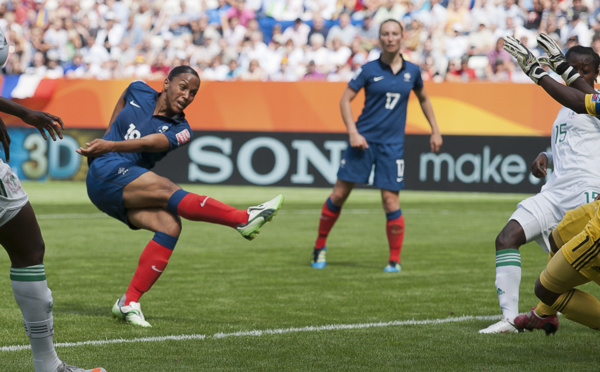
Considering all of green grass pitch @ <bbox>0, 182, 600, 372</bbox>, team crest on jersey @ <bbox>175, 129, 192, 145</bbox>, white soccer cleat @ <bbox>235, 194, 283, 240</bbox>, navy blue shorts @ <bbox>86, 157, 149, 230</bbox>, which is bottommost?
green grass pitch @ <bbox>0, 182, 600, 372</bbox>

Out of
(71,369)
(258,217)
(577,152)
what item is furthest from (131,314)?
(577,152)

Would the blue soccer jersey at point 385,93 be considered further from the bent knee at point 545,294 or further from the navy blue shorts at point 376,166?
the bent knee at point 545,294

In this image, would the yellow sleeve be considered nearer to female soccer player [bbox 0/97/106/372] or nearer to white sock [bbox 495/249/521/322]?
white sock [bbox 495/249/521/322]

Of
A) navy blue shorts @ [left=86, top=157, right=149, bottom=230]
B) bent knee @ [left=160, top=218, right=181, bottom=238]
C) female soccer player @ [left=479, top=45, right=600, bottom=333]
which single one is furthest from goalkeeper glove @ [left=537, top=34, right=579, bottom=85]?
navy blue shorts @ [left=86, top=157, right=149, bottom=230]

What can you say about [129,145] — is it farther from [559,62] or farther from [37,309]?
[559,62]

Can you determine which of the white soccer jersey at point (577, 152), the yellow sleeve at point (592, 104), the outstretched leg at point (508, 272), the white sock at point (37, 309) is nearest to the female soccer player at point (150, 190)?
the outstretched leg at point (508, 272)

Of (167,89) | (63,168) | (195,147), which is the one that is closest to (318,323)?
(167,89)

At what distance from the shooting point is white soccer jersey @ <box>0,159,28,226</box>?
169 inches

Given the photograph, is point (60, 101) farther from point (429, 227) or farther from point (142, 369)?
point (142, 369)

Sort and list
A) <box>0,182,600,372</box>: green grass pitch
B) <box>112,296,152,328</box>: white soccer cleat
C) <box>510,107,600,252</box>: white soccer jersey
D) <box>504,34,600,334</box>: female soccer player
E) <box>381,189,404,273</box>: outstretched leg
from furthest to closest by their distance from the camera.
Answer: <box>381,189,404,273</box>: outstretched leg < <box>112,296,152,328</box>: white soccer cleat < <box>510,107,600,252</box>: white soccer jersey < <box>0,182,600,372</box>: green grass pitch < <box>504,34,600,334</box>: female soccer player

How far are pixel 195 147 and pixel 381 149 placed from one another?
31.2 feet

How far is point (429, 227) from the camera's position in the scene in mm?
13078

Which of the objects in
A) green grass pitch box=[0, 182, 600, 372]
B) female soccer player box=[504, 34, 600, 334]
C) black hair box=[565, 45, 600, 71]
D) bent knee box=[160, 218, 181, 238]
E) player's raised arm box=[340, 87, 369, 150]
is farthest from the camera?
player's raised arm box=[340, 87, 369, 150]

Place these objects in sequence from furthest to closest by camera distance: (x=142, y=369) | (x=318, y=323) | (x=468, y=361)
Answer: (x=318, y=323), (x=468, y=361), (x=142, y=369)
